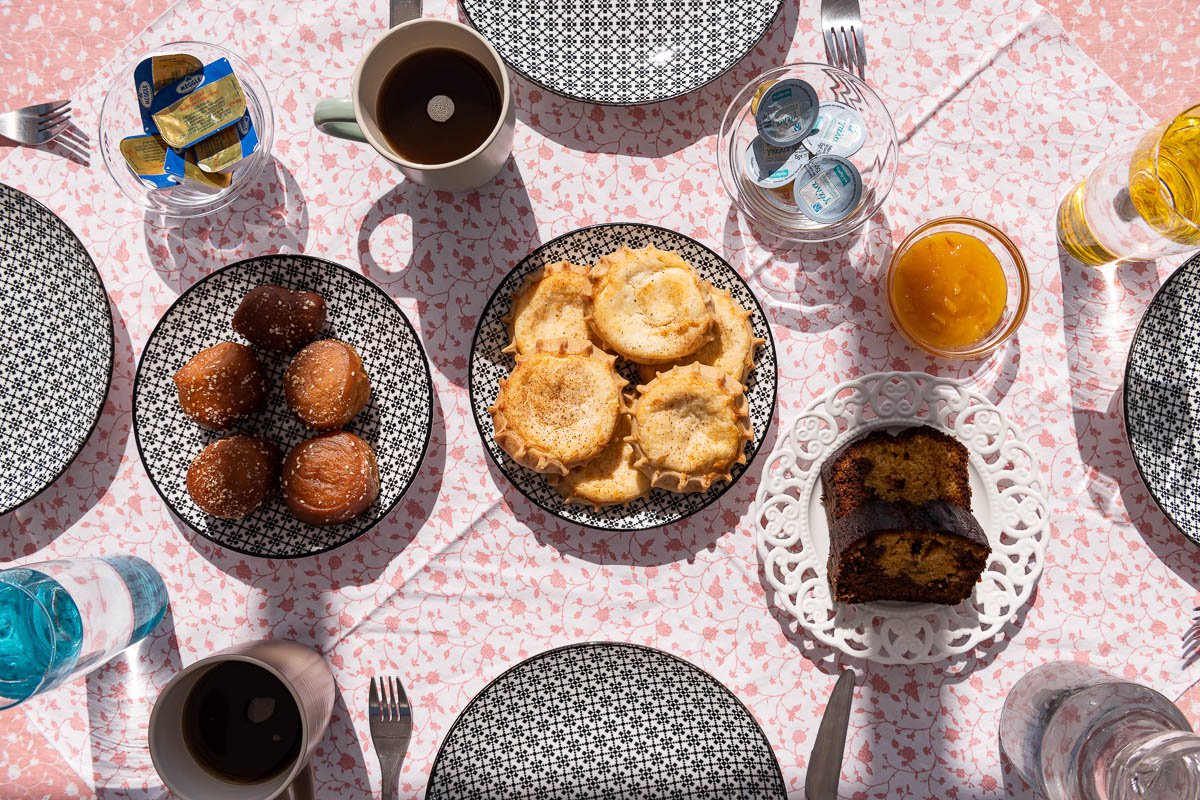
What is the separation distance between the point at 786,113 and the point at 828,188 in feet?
0.58

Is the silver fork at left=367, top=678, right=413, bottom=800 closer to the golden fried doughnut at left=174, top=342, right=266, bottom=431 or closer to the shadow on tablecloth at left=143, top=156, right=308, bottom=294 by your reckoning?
the golden fried doughnut at left=174, top=342, right=266, bottom=431

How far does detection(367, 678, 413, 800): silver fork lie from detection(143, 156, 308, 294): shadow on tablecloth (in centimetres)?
96

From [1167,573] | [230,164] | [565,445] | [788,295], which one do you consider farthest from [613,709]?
[230,164]

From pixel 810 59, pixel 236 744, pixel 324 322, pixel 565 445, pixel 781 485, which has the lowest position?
pixel 236 744

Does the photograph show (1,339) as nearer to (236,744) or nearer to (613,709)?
(236,744)

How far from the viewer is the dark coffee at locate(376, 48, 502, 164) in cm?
149

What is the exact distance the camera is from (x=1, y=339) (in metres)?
1.62

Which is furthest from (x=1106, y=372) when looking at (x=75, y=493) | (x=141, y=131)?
(x=75, y=493)

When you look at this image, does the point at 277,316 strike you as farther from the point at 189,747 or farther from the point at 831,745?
the point at 831,745

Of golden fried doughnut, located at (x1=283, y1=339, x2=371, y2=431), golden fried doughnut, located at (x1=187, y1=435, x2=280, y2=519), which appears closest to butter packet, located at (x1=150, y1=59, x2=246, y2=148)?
golden fried doughnut, located at (x1=283, y1=339, x2=371, y2=431)

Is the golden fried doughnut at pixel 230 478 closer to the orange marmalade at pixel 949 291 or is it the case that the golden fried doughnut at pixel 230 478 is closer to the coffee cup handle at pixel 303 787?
the coffee cup handle at pixel 303 787

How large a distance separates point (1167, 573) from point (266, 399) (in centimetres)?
193

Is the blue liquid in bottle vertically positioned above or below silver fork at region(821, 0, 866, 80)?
below

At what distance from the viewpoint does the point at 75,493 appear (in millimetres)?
1669
